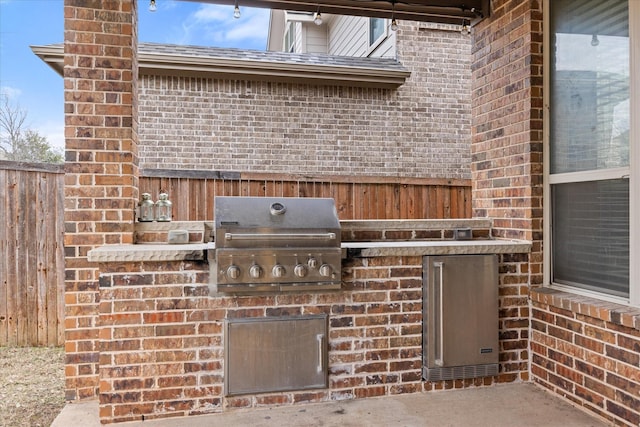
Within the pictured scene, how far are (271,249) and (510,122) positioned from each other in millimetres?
1949

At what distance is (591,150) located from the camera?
2.74m

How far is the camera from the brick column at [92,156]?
2.80 metres

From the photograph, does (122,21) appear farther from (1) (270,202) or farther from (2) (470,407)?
(2) (470,407)

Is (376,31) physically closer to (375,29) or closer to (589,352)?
(375,29)

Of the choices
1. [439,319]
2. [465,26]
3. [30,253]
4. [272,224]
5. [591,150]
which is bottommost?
[439,319]

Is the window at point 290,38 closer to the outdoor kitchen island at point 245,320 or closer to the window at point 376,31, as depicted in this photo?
the window at point 376,31

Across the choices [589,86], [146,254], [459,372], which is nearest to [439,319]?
[459,372]

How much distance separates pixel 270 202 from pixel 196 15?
1775 centimetres

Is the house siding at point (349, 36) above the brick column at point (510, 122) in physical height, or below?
above

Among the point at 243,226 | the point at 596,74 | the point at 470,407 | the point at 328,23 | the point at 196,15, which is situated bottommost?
the point at 470,407

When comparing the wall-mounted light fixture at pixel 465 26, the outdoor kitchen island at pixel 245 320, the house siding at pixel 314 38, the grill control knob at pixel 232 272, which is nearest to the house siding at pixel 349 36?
the house siding at pixel 314 38

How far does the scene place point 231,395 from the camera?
2.62m

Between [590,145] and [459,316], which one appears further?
[459,316]

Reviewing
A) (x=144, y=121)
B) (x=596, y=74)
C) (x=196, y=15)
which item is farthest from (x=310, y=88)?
(x=196, y=15)
